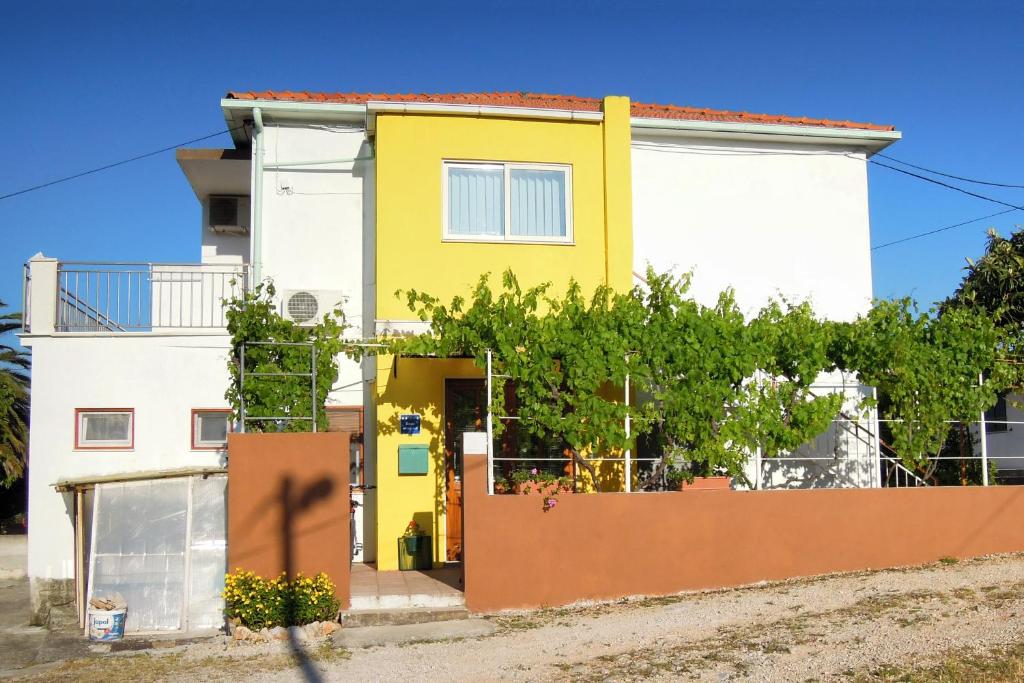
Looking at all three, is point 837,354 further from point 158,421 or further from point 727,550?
point 158,421

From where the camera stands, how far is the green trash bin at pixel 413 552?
12.9 m

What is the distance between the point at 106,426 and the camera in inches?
547

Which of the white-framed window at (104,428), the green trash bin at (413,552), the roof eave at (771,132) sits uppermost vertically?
the roof eave at (771,132)

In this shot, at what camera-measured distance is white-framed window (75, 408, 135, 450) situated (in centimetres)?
1380

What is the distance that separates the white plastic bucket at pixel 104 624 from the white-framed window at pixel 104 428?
9.39ft

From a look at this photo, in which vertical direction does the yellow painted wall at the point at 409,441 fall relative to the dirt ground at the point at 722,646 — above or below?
above

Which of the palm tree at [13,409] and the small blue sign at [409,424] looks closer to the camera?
the small blue sign at [409,424]

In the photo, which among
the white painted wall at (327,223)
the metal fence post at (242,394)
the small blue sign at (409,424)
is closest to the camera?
the metal fence post at (242,394)

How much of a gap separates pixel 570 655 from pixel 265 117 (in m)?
8.95

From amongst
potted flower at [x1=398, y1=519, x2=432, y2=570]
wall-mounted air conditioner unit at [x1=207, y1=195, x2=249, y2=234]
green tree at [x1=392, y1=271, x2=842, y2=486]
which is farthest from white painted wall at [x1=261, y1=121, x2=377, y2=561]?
wall-mounted air conditioner unit at [x1=207, y1=195, x2=249, y2=234]

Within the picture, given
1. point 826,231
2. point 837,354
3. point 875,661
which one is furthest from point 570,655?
point 826,231

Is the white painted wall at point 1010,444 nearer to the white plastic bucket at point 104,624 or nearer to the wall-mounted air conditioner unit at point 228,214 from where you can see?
the wall-mounted air conditioner unit at point 228,214

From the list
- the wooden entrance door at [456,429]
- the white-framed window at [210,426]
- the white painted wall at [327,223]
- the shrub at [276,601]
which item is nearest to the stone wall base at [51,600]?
the white-framed window at [210,426]

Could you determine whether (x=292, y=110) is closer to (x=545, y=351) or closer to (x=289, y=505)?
(x=545, y=351)
